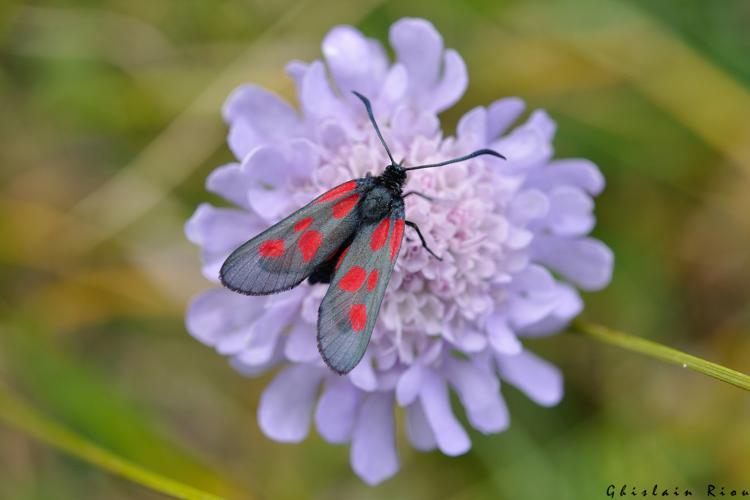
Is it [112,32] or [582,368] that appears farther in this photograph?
[112,32]

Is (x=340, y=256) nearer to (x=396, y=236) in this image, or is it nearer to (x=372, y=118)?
(x=396, y=236)

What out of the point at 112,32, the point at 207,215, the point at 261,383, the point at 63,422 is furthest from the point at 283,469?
the point at 112,32

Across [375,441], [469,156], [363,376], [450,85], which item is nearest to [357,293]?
[363,376]

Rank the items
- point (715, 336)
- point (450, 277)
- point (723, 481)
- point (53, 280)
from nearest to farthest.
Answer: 1. point (450, 277)
2. point (723, 481)
3. point (715, 336)
4. point (53, 280)

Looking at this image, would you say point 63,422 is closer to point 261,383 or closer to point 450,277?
point 261,383

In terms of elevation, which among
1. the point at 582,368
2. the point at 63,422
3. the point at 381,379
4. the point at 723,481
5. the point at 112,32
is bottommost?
the point at 63,422

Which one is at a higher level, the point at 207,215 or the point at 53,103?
the point at 53,103

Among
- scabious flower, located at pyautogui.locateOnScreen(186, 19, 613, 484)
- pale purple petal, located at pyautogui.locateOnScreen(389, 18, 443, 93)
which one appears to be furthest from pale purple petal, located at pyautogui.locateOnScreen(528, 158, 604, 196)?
pale purple petal, located at pyautogui.locateOnScreen(389, 18, 443, 93)
